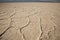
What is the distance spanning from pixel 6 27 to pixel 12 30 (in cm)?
16

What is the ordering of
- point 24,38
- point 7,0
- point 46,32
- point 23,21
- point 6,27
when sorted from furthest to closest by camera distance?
point 7,0 < point 23,21 < point 6,27 < point 46,32 < point 24,38

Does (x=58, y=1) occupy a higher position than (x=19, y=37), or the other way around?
(x=58, y=1)

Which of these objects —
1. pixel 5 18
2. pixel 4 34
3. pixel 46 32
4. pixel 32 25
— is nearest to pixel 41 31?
pixel 46 32

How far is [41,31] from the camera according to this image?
1.56m

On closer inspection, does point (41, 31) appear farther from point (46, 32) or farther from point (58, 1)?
point (58, 1)

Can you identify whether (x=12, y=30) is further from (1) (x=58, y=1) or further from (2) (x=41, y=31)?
(1) (x=58, y=1)

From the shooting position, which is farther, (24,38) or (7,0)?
(7,0)

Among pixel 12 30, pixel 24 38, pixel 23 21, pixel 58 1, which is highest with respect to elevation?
pixel 58 1

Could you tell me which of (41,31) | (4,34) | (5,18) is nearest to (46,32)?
(41,31)

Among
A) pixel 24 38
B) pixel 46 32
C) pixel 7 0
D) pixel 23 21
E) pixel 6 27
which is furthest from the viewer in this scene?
pixel 7 0

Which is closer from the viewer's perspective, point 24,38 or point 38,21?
point 24,38

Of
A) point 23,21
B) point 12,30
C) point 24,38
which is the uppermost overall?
point 23,21

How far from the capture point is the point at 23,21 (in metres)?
1.88

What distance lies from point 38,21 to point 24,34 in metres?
0.53
